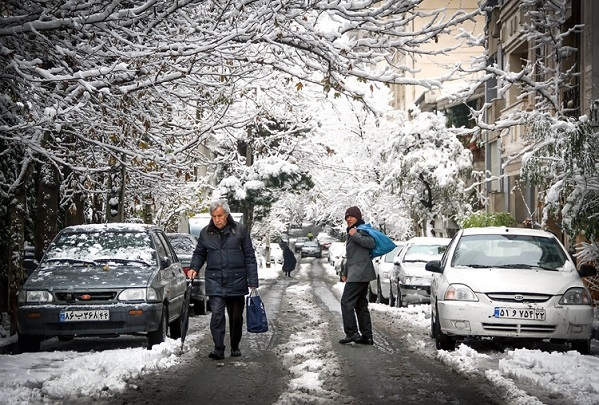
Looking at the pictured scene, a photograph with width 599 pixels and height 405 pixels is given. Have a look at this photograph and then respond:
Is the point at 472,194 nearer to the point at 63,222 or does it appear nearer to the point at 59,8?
the point at 63,222

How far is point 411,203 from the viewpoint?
40.7 meters

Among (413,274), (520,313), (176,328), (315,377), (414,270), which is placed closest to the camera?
(315,377)

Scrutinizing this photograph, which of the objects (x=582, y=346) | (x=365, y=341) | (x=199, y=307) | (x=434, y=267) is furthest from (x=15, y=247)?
(x=582, y=346)

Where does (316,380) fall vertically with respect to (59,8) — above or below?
below

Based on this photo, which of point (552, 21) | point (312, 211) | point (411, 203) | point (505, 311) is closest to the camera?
point (505, 311)

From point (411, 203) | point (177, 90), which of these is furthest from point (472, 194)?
point (177, 90)

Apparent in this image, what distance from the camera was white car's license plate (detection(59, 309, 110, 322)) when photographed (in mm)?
11875

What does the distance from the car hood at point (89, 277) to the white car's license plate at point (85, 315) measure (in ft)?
1.10

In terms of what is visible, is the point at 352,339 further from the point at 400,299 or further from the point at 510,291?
the point at 400,299

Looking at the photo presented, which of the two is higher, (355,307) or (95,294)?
(95,294)

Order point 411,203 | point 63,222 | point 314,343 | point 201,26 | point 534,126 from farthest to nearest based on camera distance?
point 411,203
point 63,222
point 534,126
point 314,343
point 201,26

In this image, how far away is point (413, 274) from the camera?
2039 centimetres

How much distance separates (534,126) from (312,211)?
191 ft

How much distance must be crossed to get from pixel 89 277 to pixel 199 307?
814cm
